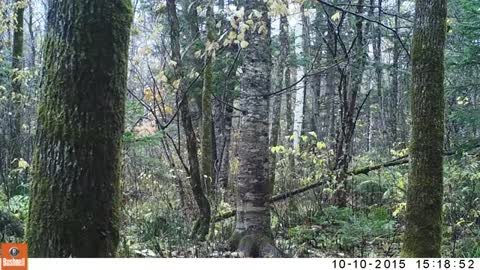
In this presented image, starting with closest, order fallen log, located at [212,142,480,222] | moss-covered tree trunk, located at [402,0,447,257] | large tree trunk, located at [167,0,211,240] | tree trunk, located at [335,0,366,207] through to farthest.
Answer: moss-covered tree trunk, located at [402,0,447,257], large tree trunk, located at [167,0,211,240], fallen log, located at [212,142,480,222], tree trunk, located at [335,0,366,207]

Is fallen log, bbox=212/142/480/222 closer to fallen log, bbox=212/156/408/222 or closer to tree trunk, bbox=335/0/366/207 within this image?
fallen log, bbox=212/156/408/222

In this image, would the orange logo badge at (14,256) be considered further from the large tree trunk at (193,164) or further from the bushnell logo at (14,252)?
the large tree trunk at (193,164)

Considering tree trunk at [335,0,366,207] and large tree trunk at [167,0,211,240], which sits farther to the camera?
tree trunk at [335,0,366,207]

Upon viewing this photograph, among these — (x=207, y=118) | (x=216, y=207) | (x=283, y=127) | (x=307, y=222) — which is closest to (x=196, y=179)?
(x=216, y=207)

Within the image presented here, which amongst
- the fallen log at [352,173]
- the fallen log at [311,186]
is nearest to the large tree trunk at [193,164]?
the fallen log at [352,173]

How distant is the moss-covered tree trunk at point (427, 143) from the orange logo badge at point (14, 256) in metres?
2.20

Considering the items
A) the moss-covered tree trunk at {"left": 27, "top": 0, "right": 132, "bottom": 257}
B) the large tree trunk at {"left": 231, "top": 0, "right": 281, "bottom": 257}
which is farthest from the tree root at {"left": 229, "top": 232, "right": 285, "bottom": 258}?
the moss-covered tree trunk at {"left": 27, "top": 0, "right": 132, "bottom": 257}

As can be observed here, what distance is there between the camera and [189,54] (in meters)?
8.11

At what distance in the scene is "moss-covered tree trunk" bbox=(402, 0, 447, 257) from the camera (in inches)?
118

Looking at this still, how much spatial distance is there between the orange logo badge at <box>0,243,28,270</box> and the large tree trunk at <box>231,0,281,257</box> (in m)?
1.89

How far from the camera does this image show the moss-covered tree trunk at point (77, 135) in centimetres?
201

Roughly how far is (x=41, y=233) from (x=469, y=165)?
385 centimetres

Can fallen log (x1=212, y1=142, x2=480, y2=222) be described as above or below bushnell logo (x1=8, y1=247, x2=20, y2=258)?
above

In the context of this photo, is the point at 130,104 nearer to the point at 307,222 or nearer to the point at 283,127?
the point at 307,222
